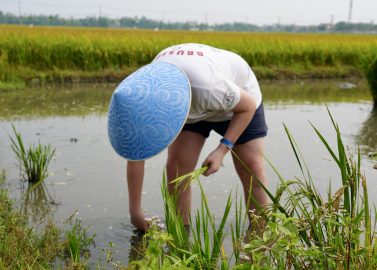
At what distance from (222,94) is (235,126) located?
281 mm

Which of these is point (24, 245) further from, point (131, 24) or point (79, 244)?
point (131, 24)

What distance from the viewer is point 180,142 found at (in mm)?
2961

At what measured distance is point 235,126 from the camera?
2.48 metres

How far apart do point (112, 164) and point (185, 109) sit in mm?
2776

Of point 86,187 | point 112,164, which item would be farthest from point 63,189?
point 112,164

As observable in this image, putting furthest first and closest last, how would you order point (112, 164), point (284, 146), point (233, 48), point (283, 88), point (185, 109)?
point (233, 48), point (283, 88), point (284, 146), point (112, 164), point (185, 109)

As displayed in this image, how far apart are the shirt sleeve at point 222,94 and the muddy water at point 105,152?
47cm

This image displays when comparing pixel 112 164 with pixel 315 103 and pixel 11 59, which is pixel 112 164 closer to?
pixel 315 103

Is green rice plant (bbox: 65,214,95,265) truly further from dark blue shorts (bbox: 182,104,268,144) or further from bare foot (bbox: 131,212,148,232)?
dark blue shorts (bbox: 182,104,268,144)

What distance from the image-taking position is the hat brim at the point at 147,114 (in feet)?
6.50

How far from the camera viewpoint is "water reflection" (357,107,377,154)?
550cm

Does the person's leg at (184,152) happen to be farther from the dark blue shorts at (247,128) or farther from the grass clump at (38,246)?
the grass clump at (38,246)

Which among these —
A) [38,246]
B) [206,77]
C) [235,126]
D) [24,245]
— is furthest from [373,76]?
[24,245]

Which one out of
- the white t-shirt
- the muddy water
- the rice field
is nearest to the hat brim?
the white t-shirt
